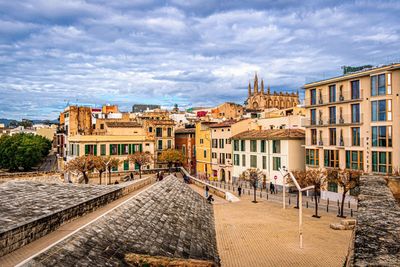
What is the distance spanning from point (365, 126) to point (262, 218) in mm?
19193

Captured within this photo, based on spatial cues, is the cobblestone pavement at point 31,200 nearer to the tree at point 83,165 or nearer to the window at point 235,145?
the tree at point 83,165

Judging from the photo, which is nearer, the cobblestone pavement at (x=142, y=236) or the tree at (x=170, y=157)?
the cobblestone pavement at (x=142, y=236)

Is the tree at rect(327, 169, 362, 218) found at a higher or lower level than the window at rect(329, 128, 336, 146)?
lower

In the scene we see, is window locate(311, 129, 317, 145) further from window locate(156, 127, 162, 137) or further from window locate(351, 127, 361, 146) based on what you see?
window locate(156, 127, 162, 137)

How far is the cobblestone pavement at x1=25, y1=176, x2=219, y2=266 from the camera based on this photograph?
11.0 metres

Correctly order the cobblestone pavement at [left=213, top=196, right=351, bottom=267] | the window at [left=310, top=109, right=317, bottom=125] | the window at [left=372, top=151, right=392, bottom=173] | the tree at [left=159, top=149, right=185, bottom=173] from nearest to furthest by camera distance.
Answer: the cobblestone pavement at [left=213, top=196, right=351, bottom=267] < the window at [left=372, top=151, right=392, bottom=173] < the window at [left=310, top=109, right=317, bottom=125] < the tree at [left=159, top=149, right=185, bottom=173]

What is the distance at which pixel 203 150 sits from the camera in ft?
252

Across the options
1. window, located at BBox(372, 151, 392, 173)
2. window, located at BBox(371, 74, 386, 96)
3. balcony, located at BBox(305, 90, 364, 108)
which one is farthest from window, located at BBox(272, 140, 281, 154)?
window, located at BBox(371, 74, 386, 96)

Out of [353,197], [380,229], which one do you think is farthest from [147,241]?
[353,197]

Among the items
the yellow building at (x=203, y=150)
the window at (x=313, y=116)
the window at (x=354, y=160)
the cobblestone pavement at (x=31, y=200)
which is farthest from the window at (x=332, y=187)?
the cobblestone pavement at (x=31, y=200)

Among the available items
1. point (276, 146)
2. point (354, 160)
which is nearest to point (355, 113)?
point (354, 160)

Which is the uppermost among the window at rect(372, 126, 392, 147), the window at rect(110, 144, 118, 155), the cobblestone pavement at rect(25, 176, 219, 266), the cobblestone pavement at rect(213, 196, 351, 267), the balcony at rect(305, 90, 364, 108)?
the balcony at rect(305, 90, 364, 108)

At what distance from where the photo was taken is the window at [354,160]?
4181 cm

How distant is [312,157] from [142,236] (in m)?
38.1
